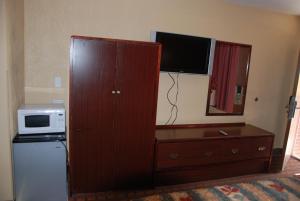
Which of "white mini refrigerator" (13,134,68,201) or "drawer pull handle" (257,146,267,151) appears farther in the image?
"drawer pull handle" (257,146,267,151)

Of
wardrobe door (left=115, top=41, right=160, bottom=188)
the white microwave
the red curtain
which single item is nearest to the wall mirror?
the red curtain

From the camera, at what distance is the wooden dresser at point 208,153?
267cm

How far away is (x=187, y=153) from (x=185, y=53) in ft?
4.17

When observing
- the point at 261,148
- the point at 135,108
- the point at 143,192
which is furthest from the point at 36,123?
the point at 261,148

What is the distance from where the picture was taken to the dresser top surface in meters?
2.73

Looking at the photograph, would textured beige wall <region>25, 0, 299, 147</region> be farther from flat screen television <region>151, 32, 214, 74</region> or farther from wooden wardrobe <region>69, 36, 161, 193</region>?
wooden wardrobe <region>69, 36, 161, 193</region>

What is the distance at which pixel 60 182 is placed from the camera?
2311 millimetres

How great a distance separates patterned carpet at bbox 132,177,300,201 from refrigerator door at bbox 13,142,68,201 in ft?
3.08

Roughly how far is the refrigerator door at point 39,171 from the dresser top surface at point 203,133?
1114mm

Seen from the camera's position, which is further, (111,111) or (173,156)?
(173,156)

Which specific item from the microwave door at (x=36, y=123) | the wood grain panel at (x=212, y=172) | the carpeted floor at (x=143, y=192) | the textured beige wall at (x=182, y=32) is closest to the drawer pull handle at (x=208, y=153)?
the wood grain panel at (x=212, y=172)

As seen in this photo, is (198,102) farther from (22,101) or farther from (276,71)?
(22,101)

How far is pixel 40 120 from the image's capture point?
2.26m

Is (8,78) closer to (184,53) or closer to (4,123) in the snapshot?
(4,123)
